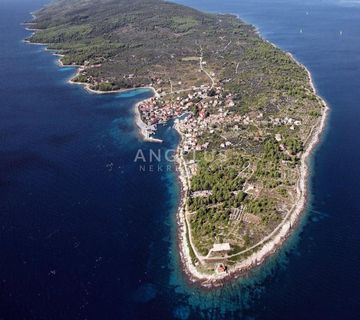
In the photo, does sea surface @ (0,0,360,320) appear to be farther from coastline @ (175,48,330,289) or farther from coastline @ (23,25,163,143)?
coastline @ (23,25,163,143)

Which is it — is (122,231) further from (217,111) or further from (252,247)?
(217,111)

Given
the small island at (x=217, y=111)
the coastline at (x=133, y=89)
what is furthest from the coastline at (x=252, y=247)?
the coastline at (x=133, y=89)

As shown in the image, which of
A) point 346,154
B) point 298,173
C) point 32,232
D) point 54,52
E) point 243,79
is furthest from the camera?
point 54,52

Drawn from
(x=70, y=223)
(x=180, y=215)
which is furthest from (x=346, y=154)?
(x=70, y=223)

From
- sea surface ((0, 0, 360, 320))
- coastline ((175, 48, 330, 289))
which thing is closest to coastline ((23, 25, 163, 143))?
sea surface ((0, 0, 360, 320))

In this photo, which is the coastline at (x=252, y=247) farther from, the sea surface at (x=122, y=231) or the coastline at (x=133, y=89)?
the coastline at (x=133, y=89)

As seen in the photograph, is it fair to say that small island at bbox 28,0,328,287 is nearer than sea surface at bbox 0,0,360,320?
No

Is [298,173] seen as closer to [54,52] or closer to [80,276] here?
[80,276]

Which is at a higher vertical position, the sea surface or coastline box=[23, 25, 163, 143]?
the sea surface
